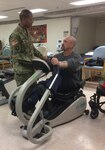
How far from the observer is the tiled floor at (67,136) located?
7.40 feet

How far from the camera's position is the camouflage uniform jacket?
261 centimetres

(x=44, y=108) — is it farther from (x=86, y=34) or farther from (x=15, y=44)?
(x=86, y=34)

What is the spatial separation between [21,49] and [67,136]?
1274mm

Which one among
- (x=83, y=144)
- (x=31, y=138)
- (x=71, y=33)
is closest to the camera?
(x=31, y=138)

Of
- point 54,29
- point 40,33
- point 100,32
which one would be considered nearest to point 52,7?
point 54,29

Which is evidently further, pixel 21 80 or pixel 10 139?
pixel 21 80

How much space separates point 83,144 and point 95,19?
774cm

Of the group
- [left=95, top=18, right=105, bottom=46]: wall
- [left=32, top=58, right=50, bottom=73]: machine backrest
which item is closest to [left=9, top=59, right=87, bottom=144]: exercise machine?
[left=32, top=58, right=50, bottom=73]: machine backrest

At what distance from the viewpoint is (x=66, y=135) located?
251 centimetres

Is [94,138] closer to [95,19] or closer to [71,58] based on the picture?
[71,58]

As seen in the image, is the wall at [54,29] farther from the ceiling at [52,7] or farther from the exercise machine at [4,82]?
the exercise machine at [4,82]

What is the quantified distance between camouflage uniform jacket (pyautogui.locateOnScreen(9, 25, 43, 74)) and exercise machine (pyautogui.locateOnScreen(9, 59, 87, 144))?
0.83ft

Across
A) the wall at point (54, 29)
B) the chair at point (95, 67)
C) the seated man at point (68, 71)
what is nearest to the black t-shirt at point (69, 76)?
the seated man at point (68, 71)


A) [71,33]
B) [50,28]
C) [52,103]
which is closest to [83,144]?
[52,103]
